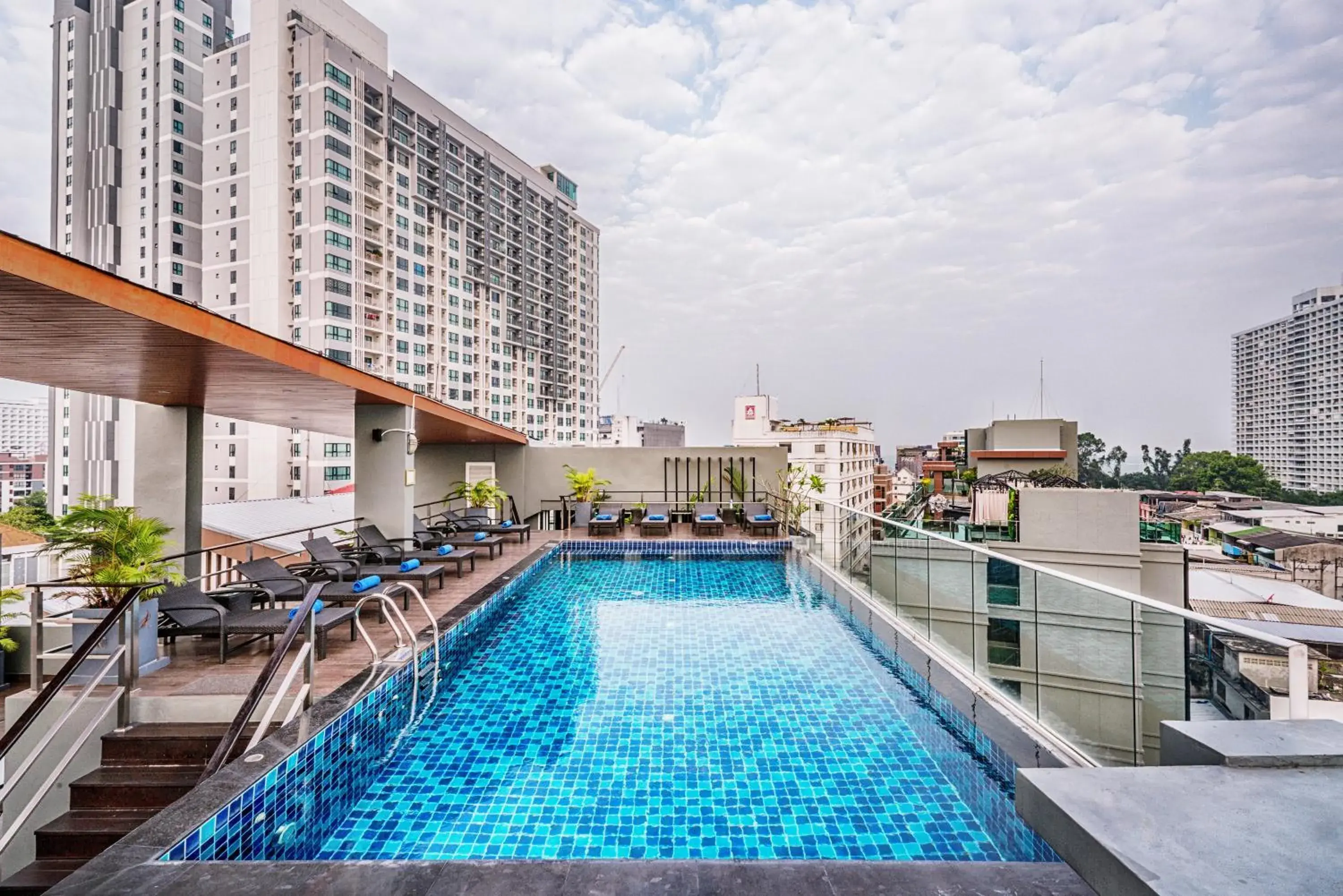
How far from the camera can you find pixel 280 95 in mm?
39281

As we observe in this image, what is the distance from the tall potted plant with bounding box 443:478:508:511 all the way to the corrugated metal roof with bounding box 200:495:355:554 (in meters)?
2.02

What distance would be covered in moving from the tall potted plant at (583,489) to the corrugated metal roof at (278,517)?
13.9ft

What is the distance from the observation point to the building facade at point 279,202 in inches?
1540

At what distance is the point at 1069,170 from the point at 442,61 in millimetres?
47950

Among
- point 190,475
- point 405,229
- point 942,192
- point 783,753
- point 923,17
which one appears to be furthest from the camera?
point 405,229

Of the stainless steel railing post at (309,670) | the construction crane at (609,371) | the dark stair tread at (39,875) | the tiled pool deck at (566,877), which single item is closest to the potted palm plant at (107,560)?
the dark stair tread at (39,875)

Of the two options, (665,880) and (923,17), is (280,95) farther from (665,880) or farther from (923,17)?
(665,880)

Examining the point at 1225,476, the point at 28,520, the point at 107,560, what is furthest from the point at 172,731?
the point at 1225,476

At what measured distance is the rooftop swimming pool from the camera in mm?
2729

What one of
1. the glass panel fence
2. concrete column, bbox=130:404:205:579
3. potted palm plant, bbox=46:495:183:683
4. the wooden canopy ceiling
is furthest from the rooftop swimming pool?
concrete column, bbox=130:404:205:579

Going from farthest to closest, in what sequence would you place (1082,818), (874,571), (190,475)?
(190,475)
(874,571)
(1082,818)

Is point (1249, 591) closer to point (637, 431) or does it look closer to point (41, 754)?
point (41, 754)

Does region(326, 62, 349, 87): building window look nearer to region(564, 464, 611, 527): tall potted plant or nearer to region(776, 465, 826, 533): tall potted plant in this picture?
region(564, 464, 611, 527): tall potted plant

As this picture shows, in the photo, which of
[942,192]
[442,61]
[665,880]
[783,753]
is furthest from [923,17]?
[442,61]
